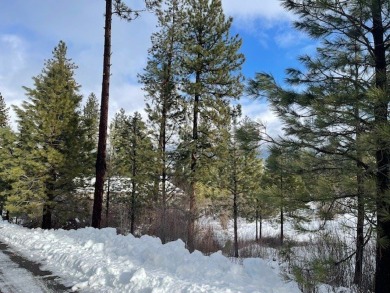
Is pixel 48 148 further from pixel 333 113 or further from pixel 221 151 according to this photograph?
pixel 333 113

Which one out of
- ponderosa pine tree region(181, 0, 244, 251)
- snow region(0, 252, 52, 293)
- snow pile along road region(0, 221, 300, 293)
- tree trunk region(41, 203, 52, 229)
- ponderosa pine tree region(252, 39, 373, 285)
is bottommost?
snow region(0, 252, 52, 293)

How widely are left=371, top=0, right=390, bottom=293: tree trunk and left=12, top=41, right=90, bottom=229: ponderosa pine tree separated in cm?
1596

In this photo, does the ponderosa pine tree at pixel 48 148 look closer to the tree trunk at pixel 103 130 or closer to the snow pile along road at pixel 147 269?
the tree trunk at pixel 103 130

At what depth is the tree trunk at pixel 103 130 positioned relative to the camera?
531 inches

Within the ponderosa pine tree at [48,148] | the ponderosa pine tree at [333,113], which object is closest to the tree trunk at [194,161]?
the ponderosa pine tree at [48,148]

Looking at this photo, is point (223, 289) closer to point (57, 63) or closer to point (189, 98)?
point (189, 98)

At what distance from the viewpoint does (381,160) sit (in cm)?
506

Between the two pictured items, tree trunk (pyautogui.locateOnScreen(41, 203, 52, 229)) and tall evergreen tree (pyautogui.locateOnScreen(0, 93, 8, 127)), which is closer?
tree trunk (pyautogui.locateOnScreen(41, 203, 52, 229))

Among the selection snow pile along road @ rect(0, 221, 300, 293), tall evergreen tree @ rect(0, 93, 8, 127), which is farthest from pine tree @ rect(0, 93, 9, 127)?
snow pile along road @ rect(0, 221, 300, 293)

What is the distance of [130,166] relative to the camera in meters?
23.5

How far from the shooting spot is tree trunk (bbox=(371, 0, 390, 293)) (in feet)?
14.9

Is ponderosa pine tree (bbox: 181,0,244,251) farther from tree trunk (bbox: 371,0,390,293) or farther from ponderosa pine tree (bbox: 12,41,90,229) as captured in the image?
tree trunk (bbox: 371,0,390,293)

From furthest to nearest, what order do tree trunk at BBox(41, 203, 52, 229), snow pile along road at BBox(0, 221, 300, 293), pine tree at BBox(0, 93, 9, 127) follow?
1. pine tree at BBox(0, 93, 9, 127)
2. tree trunk at BBox(41, 203, 52, 229)
3. snow pile along road at BBox(0, 221, 300, 293)

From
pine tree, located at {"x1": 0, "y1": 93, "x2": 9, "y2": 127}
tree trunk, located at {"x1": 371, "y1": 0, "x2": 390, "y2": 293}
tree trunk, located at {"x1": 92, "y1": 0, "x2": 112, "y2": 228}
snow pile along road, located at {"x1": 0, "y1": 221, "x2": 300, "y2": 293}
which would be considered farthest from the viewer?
pine tree, located at {"x1": 0, "y1": 93, "x2": 9, "y2": 127}
